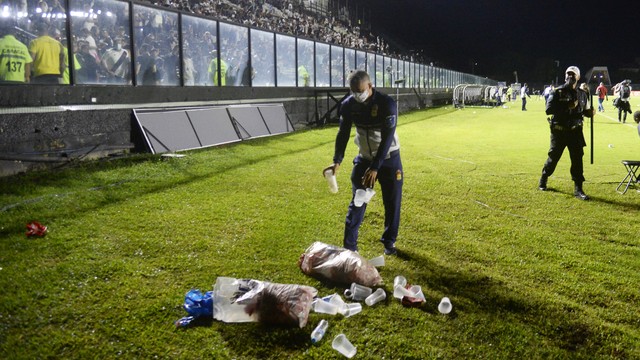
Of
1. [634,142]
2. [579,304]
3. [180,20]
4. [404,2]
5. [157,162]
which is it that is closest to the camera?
[579,304]

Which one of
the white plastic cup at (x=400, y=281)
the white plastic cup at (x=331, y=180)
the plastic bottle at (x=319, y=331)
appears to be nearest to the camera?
the plastic bottle at (x=319, y=331)

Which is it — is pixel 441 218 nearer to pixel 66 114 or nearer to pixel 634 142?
pixel 66 114

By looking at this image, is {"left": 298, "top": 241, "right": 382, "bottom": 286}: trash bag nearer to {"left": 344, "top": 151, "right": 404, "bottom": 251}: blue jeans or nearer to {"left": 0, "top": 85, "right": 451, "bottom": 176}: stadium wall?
{"left": 344, "top": 151, "right": 404, "bottom": 251}: blue jeans

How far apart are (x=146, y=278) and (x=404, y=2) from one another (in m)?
82.7

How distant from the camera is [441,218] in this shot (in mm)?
7355

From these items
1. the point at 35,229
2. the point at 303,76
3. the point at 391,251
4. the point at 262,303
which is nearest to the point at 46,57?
the point at 35,229

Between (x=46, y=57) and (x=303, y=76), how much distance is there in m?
12.8

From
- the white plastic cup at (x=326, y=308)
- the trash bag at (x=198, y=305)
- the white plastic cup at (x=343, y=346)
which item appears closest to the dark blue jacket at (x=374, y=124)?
the white plastic cup at (x=326, y=308)

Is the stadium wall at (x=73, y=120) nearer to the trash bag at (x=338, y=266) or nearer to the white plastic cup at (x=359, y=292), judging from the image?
the trash bag at (x=338, y=266)

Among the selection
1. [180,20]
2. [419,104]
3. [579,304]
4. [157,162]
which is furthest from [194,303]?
[419,104]

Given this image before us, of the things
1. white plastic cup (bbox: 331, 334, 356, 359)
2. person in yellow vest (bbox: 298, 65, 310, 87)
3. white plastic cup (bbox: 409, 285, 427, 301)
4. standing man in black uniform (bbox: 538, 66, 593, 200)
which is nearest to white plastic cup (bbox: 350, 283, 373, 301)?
white plastic cup (bbox: 409, 285, 427, 301)

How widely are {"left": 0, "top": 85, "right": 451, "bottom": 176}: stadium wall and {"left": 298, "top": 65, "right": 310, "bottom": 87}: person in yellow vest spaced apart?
624 centimetres

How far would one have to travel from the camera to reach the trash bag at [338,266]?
4738 millimetres

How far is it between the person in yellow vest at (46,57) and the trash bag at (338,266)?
778 centimetres
